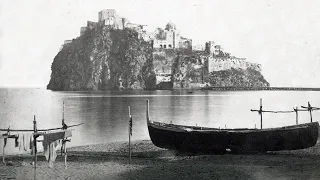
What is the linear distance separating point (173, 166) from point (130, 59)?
155643 mm

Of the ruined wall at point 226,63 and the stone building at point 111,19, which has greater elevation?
the stone building at point 111,19

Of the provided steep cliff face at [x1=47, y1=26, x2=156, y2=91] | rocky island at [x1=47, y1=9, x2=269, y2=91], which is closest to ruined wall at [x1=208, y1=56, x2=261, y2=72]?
rocky island at [x1=47, y1=9, x2=269, y2=91]

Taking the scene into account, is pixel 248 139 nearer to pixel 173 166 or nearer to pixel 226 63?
pixel 173 166

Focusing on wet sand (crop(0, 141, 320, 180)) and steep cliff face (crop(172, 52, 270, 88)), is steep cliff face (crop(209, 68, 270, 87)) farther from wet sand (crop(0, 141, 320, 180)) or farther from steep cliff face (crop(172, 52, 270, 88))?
wet sand (crop(0, 141, 320, 180))

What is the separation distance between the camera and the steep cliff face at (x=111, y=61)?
553 ft

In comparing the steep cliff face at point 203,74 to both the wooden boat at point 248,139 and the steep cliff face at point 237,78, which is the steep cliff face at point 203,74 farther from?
the wooden boat at point 248,139

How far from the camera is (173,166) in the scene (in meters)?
16.1

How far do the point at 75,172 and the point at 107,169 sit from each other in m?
1.27

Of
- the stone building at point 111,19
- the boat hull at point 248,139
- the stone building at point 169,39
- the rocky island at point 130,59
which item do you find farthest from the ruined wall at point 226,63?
the boat hull at point 248,139

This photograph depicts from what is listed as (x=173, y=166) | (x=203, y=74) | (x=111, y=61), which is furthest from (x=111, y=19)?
(x=173, y=166)

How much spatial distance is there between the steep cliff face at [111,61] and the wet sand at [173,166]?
15012cm

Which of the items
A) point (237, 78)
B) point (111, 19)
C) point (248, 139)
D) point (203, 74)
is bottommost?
point (248, 139)

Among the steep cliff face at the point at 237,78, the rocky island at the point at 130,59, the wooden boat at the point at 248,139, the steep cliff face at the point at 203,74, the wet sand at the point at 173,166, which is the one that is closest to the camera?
the wet sand at the point at 173,166

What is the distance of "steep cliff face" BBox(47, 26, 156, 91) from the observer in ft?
553
